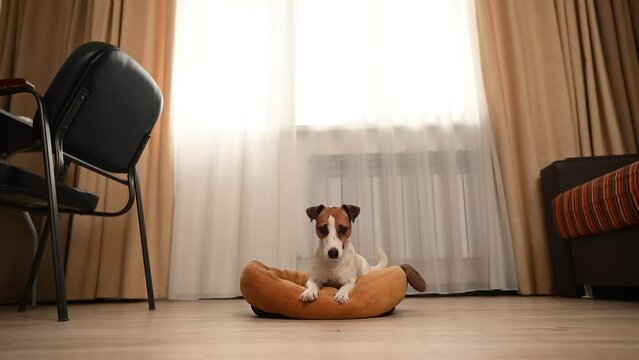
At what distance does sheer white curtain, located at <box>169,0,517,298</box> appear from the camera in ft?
7.68

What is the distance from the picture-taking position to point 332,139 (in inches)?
98.6

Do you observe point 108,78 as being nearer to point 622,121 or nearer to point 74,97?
point 74,97

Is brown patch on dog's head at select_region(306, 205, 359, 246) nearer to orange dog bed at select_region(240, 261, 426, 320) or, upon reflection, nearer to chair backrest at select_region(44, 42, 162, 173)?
orange dog bed at select_region(240, 261, 426, 320)

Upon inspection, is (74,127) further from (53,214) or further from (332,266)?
(332,266)

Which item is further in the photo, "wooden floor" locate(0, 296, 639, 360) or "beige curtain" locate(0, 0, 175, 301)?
"beige curtain" locate(0, 0, 175, 301)

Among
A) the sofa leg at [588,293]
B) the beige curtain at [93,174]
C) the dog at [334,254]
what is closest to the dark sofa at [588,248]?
the sofa leg at [588,293]

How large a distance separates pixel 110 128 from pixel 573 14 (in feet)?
8.21

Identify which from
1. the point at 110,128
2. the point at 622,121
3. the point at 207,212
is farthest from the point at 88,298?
the point at 622,121

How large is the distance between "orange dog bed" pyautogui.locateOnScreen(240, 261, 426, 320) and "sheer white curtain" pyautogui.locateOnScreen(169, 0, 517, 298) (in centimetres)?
84

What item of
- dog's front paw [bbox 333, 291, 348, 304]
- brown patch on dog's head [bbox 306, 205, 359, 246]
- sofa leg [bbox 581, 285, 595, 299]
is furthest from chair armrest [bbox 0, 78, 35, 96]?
sofa leg [bbox 581, 285, 595, 299]

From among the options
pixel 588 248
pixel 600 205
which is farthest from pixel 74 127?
pixel 588 248

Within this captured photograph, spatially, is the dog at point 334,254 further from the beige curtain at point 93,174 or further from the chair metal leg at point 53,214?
the beige curtain at point 93,174

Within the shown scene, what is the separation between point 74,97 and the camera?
137 cm

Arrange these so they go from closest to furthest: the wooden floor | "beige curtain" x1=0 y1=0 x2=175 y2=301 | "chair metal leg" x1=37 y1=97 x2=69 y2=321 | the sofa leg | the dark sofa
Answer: the wooden floor
"chair metal leg" x1=37 y1=97 x2=69 y2=321
the dark sofa
the sofa leg
"beige curtain" x1=0 y1=0 x2=175 y2=301
